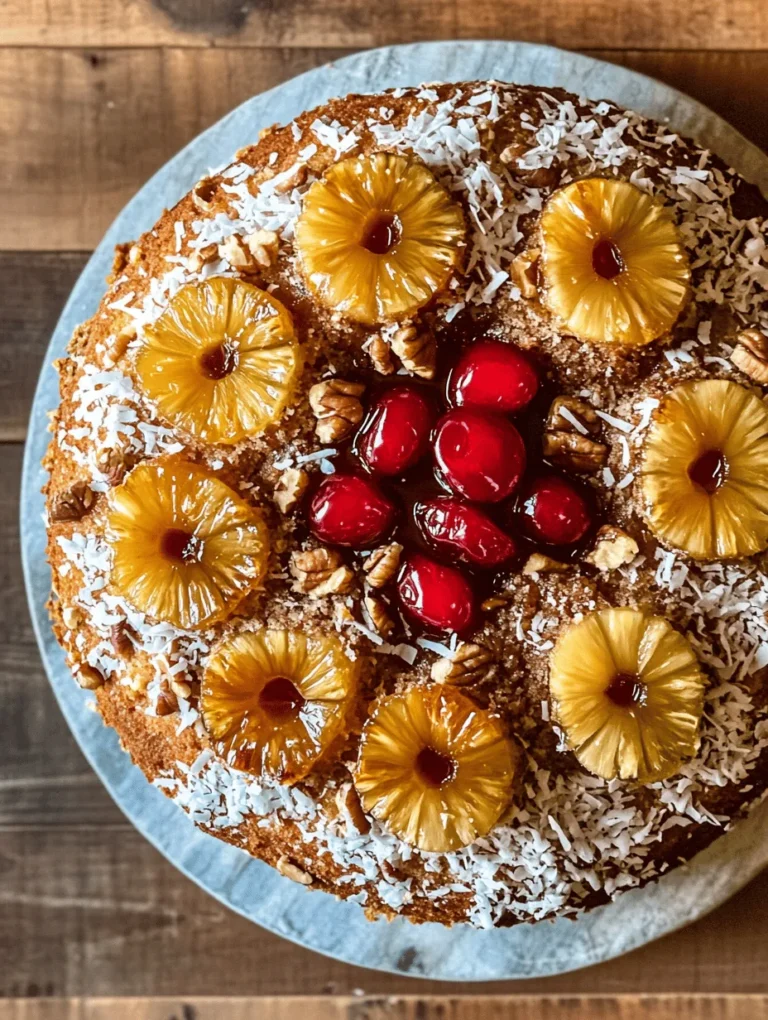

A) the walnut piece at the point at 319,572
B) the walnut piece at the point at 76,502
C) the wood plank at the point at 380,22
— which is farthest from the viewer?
the wood plank at the point at 380,22

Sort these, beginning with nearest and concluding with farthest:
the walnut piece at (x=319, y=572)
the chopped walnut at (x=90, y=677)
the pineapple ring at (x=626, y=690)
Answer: the pineapple ring at (x=626, y=690) → the walnut piece at (x=319, y=572) → the chopped walnut at (x=90, y=677)

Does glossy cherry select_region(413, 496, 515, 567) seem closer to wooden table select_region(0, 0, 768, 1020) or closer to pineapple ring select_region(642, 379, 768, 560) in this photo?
pineapple ring select_region(642, 379, 768, 560)

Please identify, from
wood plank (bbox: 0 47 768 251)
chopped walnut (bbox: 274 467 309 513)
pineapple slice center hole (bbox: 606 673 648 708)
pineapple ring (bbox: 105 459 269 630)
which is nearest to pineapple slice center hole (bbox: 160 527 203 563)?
pineapple ring (bbox: 105 459 269 630)

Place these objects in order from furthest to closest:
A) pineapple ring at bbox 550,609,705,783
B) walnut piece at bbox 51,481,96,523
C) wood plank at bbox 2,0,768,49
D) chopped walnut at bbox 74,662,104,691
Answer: wood plank at bbox 2,0,768,49 → chopped walnut at bbox 74,662,104,691 → walnut piece at bbox 51,481,96,523 → pineapple ring at bbox 550,609,705,783

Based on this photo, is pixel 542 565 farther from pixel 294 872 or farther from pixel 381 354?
pixel 294 872

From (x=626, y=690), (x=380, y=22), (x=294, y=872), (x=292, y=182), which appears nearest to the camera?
(x=626, y=690)

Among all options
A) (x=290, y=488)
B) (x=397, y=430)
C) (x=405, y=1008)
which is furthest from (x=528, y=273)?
(x=405, y=1008)

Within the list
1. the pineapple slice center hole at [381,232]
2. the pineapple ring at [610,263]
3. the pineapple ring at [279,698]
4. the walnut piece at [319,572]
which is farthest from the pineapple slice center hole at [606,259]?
the pineapple ring at [279,698]

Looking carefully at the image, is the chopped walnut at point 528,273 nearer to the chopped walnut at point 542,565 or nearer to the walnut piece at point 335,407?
the walnut piece at point 335,407
